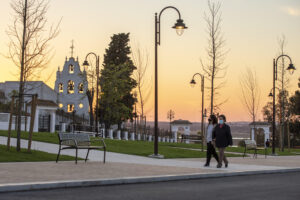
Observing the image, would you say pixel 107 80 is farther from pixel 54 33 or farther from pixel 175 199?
pixel 175 199

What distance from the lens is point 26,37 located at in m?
16.8

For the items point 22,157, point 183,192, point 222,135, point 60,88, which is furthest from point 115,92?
point 183,192

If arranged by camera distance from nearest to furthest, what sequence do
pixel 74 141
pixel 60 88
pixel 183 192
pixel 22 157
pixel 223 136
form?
pixel 183 192 < pixel 74 141 < pixel 223 136 < pixel 22 157 < pixel 60 88

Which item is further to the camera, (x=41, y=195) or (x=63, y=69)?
(x=63, y=69)

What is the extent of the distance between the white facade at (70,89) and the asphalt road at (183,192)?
75.1 metres

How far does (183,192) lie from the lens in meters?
9.07

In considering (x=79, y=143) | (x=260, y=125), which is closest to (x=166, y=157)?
(x=79, y=143)

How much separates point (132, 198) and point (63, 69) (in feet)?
265

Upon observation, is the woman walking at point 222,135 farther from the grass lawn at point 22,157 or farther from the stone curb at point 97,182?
the grass lawn at point 22,157

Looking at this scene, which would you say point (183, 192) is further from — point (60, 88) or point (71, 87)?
point (60, 88)

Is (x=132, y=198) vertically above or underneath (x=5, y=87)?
underneath

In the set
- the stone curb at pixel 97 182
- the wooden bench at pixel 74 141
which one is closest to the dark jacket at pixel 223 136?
the stone curb at pixel 97 182

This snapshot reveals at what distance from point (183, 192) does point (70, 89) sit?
7772 cm

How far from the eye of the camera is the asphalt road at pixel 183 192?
8156mm
